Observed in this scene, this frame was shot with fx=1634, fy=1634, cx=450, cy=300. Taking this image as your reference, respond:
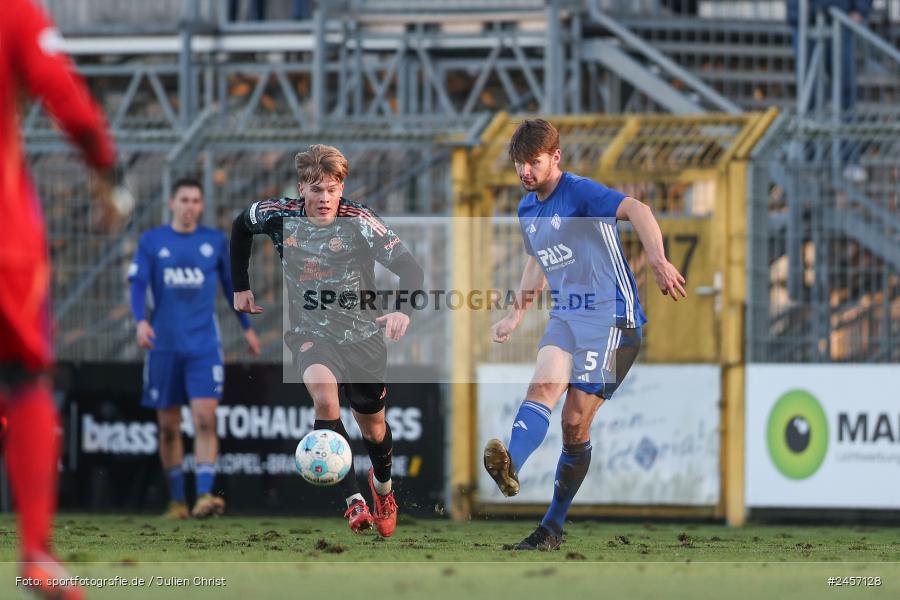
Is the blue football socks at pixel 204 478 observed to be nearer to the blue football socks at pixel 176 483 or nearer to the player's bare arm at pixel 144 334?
the blue football socks at pixel 176 483

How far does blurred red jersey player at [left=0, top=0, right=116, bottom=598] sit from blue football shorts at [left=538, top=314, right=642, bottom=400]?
3604 mm

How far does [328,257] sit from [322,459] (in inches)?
42.0

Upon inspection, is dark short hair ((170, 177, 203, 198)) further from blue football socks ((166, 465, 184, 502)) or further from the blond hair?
the blond hair

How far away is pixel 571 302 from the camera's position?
852cm

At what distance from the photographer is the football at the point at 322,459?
27.4ft

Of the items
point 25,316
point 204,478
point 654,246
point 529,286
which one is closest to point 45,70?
point 25,316

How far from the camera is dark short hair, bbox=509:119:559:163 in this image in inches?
326

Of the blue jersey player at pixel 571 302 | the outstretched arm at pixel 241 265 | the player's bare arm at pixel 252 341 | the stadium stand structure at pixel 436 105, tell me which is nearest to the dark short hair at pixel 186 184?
the stadium stand structure at pixel 436 105

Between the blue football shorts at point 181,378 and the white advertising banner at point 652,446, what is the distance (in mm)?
2113

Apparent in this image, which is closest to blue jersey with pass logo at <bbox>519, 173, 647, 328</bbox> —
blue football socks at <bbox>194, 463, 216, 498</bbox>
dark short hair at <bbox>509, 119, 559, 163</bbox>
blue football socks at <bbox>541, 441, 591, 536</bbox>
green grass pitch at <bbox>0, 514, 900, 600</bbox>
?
dark short hair at <bbox>509, 119, 559, 163</bbox>

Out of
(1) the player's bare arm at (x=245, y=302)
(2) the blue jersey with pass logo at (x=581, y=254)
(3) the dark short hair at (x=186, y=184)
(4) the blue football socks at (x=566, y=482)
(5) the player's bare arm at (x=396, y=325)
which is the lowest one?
(4) the blue football socks at (x=566, y=482)

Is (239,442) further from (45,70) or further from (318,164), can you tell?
(45,70)

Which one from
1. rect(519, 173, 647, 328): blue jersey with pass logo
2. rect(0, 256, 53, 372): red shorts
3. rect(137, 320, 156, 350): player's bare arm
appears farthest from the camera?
rect(137, 320, 156, 350): player's bare arm

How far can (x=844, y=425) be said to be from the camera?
1176 centimetres
